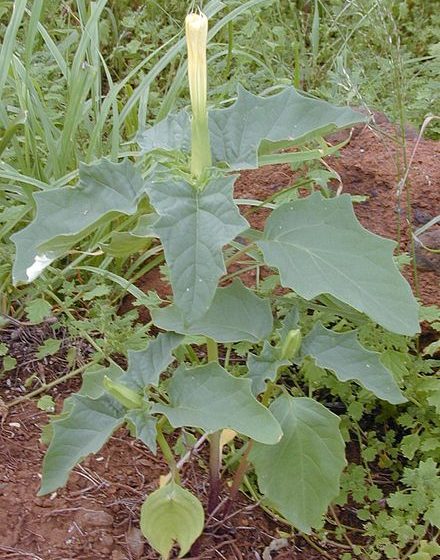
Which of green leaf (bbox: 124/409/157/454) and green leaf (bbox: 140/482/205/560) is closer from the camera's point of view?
green leaf (bbox: 124/409/157/454)

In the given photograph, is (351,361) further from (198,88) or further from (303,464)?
(198,88)

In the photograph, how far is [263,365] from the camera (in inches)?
57.6

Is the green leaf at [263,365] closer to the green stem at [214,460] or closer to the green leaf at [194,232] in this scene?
the green stem at [214,460]

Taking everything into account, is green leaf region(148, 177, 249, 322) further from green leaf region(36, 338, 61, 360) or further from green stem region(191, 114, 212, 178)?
green leaf region(36, 338, 61, 360)

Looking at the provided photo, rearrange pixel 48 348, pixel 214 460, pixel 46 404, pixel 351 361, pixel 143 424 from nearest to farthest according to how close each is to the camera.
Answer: pixel 143 424 → pixel 351 361 → pixel 214 460 → pixel 46 404 → pixel 48 348

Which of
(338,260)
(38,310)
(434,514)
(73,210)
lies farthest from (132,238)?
(434,514)

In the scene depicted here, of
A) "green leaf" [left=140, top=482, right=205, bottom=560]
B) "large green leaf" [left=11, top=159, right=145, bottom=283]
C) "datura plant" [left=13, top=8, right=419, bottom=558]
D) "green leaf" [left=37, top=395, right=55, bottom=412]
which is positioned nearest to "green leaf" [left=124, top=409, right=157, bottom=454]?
"datura plant" [left=13, top=8, right=419, bottom=558]

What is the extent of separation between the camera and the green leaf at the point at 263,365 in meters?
1.44

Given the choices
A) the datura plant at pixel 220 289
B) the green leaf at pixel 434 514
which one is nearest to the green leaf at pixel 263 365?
the datura plant at pixel 220 289

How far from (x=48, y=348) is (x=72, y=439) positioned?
0.65m

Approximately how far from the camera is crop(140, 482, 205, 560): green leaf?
1.46 metres

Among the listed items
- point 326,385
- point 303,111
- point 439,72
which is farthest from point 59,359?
point 439,72

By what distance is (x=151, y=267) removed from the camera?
2229 mm

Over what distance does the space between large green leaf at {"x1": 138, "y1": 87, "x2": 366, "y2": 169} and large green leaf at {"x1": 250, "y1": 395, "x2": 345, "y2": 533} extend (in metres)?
0.42
